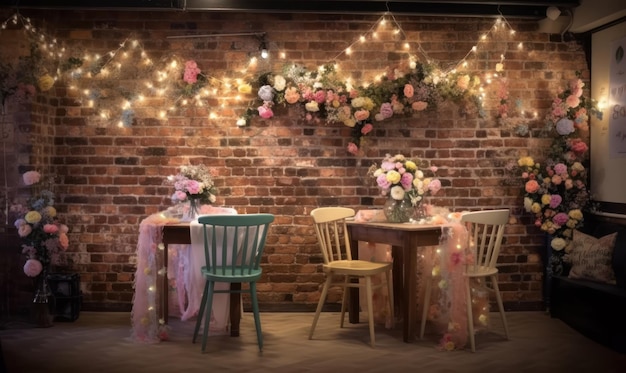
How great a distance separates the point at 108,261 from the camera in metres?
6.37

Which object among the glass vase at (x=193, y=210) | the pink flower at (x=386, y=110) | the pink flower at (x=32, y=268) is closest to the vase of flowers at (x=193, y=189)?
the glass vase at (x=193, y=210)

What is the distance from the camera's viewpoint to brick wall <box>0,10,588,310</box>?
6336mm

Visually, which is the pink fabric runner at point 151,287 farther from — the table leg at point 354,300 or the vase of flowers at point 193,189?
the table leg at point 354,300

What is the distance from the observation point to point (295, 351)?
16.4ft

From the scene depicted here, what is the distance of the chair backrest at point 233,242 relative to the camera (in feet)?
16.0

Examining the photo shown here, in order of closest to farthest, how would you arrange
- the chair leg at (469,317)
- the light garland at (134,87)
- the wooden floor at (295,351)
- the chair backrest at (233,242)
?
the wooden floor at (295,351), the chair backrest at (233,242), the chair leg at (469,317), the light garland at (134,87)

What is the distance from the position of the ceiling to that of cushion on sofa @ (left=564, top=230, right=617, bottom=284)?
6.41 ft

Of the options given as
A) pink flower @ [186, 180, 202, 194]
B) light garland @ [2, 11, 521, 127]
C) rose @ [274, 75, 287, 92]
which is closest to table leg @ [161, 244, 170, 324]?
pink flower @ [186, 180, 202, 194]

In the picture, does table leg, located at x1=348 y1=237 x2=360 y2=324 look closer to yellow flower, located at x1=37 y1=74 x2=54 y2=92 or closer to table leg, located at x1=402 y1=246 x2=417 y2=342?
table leg, located at x1=402 y1=246 x2=417 y2=342

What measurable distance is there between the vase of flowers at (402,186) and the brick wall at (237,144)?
0.72 metres

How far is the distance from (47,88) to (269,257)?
2.33 metres

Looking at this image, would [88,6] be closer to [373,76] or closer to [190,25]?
[190,25]

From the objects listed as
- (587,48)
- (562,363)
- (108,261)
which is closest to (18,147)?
(108,261)

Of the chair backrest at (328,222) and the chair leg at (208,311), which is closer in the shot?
the chair leg at (208,311)
